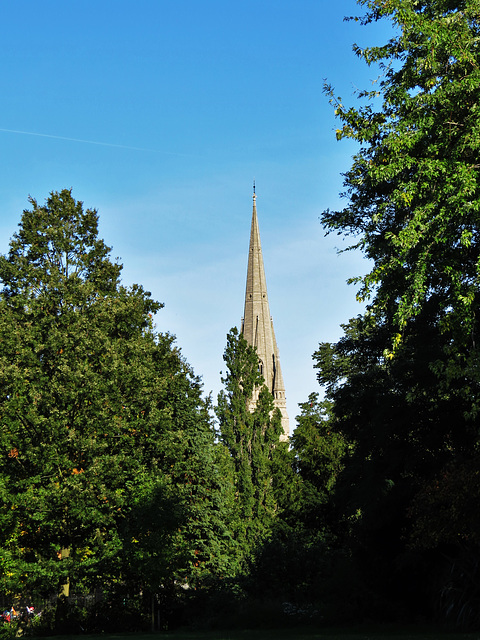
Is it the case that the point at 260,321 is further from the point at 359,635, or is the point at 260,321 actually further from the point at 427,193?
the point at 427,193

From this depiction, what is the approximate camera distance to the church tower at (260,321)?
10381 cm

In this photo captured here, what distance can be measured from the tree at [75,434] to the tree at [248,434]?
11.8 metres

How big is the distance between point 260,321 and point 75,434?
78.3m

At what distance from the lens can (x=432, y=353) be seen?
21.2 meters

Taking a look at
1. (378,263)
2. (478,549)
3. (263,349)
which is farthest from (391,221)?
(263,349)

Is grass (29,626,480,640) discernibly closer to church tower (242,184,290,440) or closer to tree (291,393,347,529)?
tree (291,393,347,529)

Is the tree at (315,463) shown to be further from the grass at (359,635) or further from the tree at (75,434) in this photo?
the grass at (359,635)

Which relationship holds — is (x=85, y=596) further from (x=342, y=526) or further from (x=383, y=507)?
(x=342, y=526)

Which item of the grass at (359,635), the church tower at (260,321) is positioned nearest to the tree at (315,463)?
the grass at (359,635)

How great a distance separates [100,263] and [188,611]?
15.8m

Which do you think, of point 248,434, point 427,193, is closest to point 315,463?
point 248,434

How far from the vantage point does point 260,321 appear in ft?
342

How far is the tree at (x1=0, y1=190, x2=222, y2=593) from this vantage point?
83.7 ft

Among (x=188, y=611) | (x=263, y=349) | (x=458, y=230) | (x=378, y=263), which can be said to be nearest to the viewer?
(x=458, y=230)
